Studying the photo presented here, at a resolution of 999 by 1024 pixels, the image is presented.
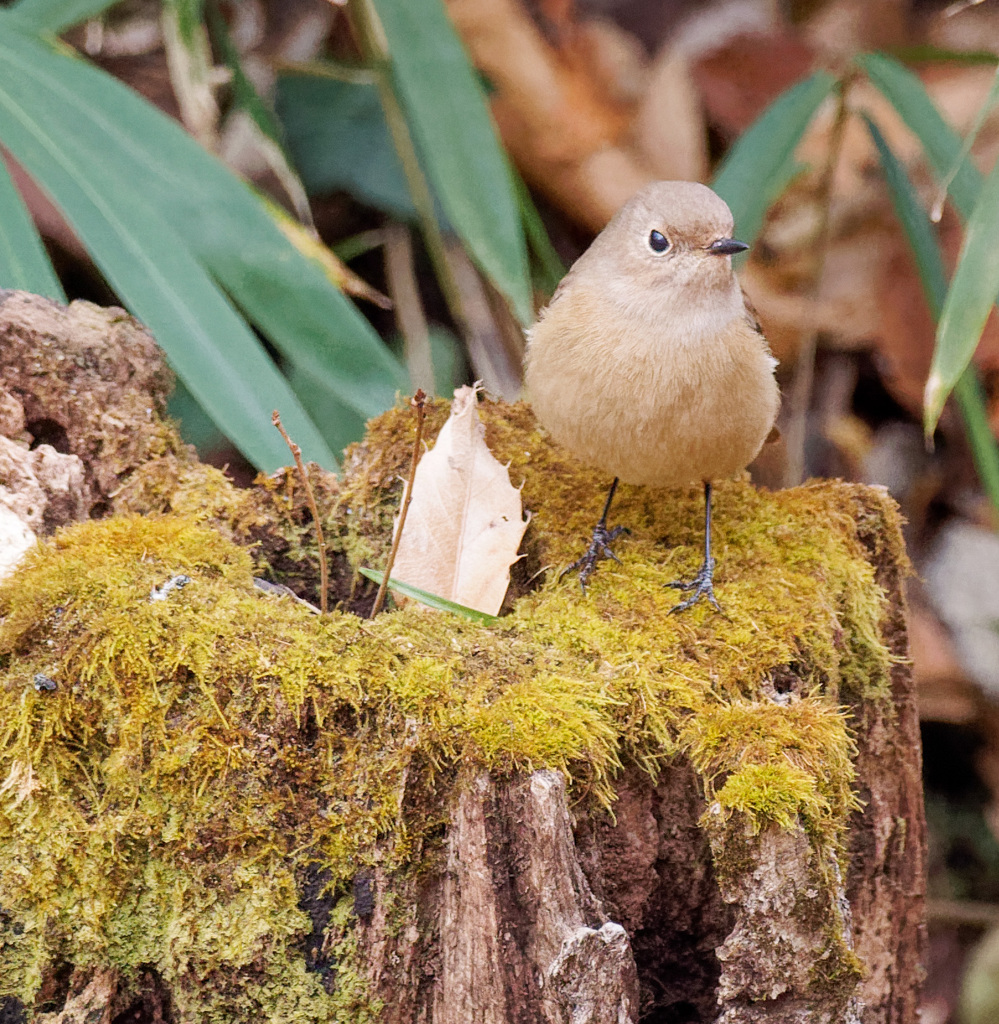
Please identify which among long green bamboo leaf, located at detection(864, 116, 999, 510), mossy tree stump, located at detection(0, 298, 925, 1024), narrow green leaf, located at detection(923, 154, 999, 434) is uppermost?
long green bamboo leaf, located at detection(864, 116, 999, 510)

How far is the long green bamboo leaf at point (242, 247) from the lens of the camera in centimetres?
282

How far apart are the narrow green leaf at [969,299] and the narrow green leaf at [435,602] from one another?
98 cm

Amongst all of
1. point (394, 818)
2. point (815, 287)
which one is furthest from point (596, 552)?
point (815, 287)

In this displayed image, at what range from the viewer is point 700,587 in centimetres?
218

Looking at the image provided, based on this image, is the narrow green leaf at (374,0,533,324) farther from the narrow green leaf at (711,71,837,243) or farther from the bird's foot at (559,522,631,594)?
the bird's foot at (559,522,631,594)

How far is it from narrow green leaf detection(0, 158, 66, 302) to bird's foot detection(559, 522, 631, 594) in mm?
1320

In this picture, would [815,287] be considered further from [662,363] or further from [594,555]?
[594,555]

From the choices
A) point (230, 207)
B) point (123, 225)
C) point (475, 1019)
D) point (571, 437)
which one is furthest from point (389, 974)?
point (230, 207)

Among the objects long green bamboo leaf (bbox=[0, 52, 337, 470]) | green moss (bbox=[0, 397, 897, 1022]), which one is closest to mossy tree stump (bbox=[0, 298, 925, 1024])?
green moss (bbox=[0, 397, 897, 1022])

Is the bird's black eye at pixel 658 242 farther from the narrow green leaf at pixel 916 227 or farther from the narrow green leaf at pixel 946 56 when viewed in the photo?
the narrow green leaf at pixel 946 56

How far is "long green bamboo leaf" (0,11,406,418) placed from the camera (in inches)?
111

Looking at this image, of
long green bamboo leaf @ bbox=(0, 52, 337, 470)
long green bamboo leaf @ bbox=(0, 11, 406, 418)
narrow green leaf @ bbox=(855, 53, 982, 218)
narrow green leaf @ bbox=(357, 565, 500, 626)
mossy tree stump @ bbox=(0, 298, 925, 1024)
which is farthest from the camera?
narrow green leaf @ bbox=(855, 53, 982, 218)

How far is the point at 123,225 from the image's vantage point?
8.48ft

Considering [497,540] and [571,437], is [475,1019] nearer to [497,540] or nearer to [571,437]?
[497,540]
